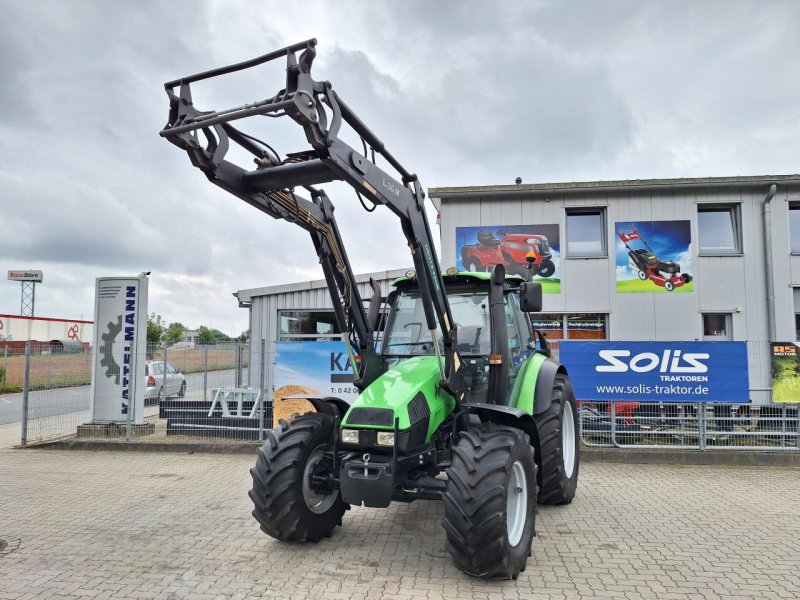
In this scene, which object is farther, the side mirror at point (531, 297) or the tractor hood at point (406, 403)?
the side mirror at point (531, 297)

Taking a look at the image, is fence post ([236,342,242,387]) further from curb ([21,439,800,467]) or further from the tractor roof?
the tractor roof

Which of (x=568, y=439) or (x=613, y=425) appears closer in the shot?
(x=568, y=439)

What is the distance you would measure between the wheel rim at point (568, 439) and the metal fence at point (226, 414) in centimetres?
207

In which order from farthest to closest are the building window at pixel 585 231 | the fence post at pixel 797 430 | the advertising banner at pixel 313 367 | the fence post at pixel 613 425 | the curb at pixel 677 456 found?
the building window at pixel 585 231, the advertising banner at pixel 313 367, the fence post at pixel 613 425, the fence post at pixel 797 430, the curb at pixel 677 456

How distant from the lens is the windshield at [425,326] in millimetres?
5016

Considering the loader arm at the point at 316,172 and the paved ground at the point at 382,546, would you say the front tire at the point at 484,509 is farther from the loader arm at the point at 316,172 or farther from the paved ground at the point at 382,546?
the loader arm at the point at 316,172


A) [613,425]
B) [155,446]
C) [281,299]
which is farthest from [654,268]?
[155,446]

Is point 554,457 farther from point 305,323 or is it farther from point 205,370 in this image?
point 305,323

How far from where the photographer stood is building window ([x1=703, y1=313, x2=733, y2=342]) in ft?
33.8

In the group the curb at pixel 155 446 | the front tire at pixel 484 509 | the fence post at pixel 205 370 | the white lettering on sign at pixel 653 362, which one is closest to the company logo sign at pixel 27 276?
the fence post at pixel 205 370

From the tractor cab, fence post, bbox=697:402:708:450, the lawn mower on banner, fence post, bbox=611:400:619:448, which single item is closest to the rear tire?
the tractor cab

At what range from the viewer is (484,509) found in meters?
3.58

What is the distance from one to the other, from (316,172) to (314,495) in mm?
2571

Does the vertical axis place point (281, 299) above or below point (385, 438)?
above
